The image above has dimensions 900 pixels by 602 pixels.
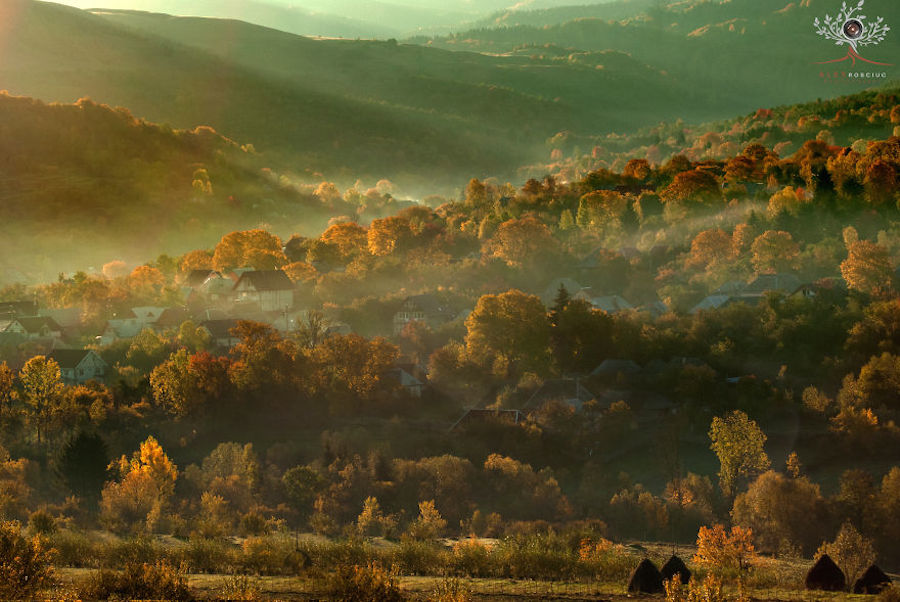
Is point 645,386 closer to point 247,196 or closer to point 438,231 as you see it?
point 438,231

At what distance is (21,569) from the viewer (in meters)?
28.3

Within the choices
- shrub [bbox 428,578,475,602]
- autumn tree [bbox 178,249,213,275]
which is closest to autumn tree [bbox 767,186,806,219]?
shrub [bbox 428,578,475,602]

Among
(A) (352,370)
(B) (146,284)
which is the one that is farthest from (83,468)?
(B) (146,284)

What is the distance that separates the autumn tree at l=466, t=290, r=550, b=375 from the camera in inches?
2731

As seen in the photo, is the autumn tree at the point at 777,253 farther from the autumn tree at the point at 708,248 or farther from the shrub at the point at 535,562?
the shrub at the point at 535,562

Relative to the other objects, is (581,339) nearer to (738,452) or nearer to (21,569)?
(738,452)

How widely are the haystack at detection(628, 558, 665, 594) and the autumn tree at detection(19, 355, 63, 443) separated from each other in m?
41.0

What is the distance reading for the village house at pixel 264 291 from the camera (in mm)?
94562

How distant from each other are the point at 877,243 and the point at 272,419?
175ft

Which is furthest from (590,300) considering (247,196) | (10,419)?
(247,196)

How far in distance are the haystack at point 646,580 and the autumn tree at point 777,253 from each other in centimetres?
5211

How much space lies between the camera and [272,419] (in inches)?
2458

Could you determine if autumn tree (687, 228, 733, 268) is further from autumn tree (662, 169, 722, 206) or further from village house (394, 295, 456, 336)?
village house (394, 295, 456, 336)

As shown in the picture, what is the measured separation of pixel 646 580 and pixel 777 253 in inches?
2121
